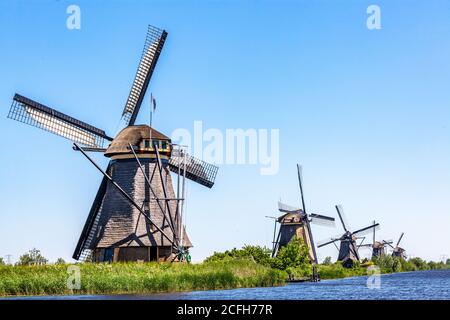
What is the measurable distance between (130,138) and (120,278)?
30.9ft

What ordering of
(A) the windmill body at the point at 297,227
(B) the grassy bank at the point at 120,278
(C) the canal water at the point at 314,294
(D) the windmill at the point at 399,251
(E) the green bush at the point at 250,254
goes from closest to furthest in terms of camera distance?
1. (C) the canal water at the point at 314,294
2. (B) the grassy bank at the point at 120,278
3. (E) the green bush at the point at 250,254
4. (A) the windmill body at the point at 297,227
5. (D) the windmill at the point at 399,251

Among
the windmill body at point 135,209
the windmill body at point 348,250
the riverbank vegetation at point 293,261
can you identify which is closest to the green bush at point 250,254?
the riverbank vegetation at point 293,261

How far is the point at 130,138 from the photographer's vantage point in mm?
38469

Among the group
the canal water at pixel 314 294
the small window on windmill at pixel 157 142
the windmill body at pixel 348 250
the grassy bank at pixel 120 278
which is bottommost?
the canal water at pixel 314 294

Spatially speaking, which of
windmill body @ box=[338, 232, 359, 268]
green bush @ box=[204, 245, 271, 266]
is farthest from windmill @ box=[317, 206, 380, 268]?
green bush @ box=[204, 245, 271, 266]

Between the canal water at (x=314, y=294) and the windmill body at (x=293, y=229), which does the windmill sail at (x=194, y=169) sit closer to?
the canal water at (x=314, y=294)

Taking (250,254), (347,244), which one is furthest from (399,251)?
(250,254)

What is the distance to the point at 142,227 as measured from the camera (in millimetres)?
37938

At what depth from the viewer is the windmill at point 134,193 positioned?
1485 inches

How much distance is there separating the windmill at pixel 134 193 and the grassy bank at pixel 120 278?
122 inches

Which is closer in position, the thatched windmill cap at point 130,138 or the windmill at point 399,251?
the thatched windmill cap at point 130,138

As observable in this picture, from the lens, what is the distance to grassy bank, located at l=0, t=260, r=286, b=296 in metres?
30.3

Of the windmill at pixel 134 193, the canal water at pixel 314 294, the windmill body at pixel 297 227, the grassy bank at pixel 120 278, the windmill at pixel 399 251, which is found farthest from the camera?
the windmill at pixel 399 251

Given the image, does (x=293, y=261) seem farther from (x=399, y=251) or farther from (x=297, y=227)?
(x=399, y=251)
